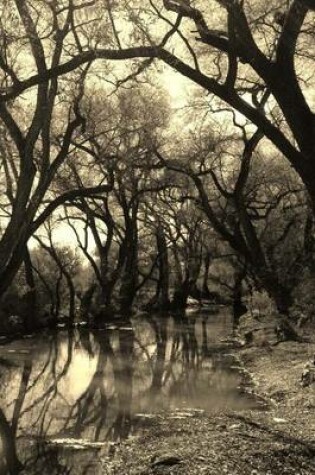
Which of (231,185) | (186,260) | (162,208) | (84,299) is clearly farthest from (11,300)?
(186,260)

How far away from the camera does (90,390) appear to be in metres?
13.8

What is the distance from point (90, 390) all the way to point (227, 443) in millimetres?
6930

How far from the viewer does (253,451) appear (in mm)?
6953

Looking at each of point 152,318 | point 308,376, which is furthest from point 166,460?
point 152,318

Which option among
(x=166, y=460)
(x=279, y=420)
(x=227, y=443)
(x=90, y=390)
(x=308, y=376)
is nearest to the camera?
(x=166, y=460)

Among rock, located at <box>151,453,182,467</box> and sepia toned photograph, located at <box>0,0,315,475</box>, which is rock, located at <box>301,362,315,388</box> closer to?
sepia toned photograph, located at <box>0,0,315,475</box>

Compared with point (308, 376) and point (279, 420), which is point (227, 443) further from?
point (308, 376)

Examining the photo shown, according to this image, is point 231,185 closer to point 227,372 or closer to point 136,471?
point 227,372

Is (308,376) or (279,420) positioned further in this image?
(308,376)

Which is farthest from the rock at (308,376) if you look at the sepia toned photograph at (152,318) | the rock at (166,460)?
the rock at (166,460)

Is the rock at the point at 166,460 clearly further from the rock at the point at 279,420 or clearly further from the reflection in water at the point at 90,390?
the rock at the point at 279,420

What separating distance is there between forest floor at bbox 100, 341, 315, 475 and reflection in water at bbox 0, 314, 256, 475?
1.96 ft

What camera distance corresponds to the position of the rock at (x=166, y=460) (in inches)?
271

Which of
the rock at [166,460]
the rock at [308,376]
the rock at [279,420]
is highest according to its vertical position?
the rock at [308,376]
